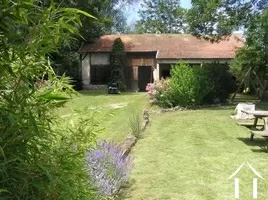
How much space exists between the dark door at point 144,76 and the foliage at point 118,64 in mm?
1963

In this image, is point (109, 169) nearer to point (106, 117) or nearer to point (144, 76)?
point (106, 117)

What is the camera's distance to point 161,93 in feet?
68.9

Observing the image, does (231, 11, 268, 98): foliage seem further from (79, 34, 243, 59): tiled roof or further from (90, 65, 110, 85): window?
(90, 65, 110, 85): window

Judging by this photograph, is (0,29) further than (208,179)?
No

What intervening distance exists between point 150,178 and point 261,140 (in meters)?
5.66

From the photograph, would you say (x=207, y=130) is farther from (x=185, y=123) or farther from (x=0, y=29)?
(x=0, y=29)

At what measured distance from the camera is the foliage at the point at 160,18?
69750mm

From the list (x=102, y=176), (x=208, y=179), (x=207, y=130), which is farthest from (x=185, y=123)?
(x=102, y=176)

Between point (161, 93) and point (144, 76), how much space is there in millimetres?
17628

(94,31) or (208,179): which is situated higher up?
(94,31)

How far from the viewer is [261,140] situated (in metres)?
11.8

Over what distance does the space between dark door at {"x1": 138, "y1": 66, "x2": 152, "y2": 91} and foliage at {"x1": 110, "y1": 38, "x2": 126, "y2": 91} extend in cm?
196

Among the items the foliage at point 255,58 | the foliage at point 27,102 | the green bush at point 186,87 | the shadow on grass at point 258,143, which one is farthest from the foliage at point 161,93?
the foliage at point 27,102

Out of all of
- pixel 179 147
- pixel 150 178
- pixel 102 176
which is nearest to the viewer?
pixel 102 176
